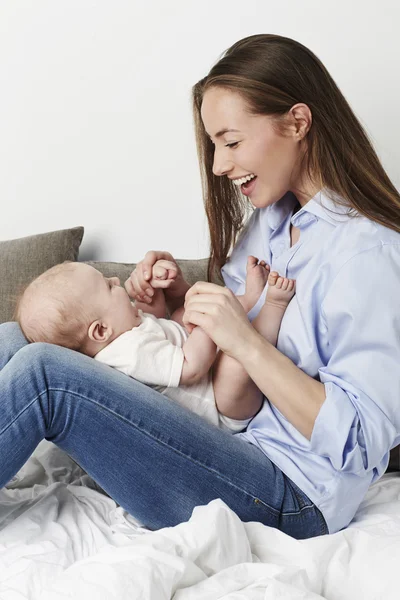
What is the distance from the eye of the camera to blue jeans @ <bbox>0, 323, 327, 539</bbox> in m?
1.37

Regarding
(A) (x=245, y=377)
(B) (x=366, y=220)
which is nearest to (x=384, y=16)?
(B) (x=366, y=220)

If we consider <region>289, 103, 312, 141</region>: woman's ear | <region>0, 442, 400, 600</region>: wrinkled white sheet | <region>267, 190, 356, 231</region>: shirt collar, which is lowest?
<region>0, 442, 400, 600</region>: wrinkled white sheet

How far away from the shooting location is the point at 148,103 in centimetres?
244

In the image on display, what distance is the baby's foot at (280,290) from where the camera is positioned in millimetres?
1579

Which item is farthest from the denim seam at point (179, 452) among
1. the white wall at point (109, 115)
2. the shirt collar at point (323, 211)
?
the white wall at point (109, 115)

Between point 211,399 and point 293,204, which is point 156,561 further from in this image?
point 293,204

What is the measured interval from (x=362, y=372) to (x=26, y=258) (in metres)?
1.18

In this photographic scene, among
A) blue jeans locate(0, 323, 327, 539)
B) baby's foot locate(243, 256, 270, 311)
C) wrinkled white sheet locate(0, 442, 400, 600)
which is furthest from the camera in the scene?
baby's foot locate(243, 256, 270, 311)

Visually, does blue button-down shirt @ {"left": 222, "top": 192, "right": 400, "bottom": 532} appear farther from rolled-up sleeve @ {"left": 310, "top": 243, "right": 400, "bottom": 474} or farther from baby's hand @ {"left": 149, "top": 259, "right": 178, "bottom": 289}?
baby's hand @ {"left": 149, "top": 259, "right": 178, "bottom": 289}

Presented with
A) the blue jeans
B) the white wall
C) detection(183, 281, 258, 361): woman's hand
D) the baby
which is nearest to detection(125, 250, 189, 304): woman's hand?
the baby

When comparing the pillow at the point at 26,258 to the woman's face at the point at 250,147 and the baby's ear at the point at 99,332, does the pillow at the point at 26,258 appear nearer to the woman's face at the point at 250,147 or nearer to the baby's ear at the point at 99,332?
the baby's ear at the point at 99,332

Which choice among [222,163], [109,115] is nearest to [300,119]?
[222,163]

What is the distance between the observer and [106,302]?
63.4 inches

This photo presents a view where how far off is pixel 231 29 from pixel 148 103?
354mm
